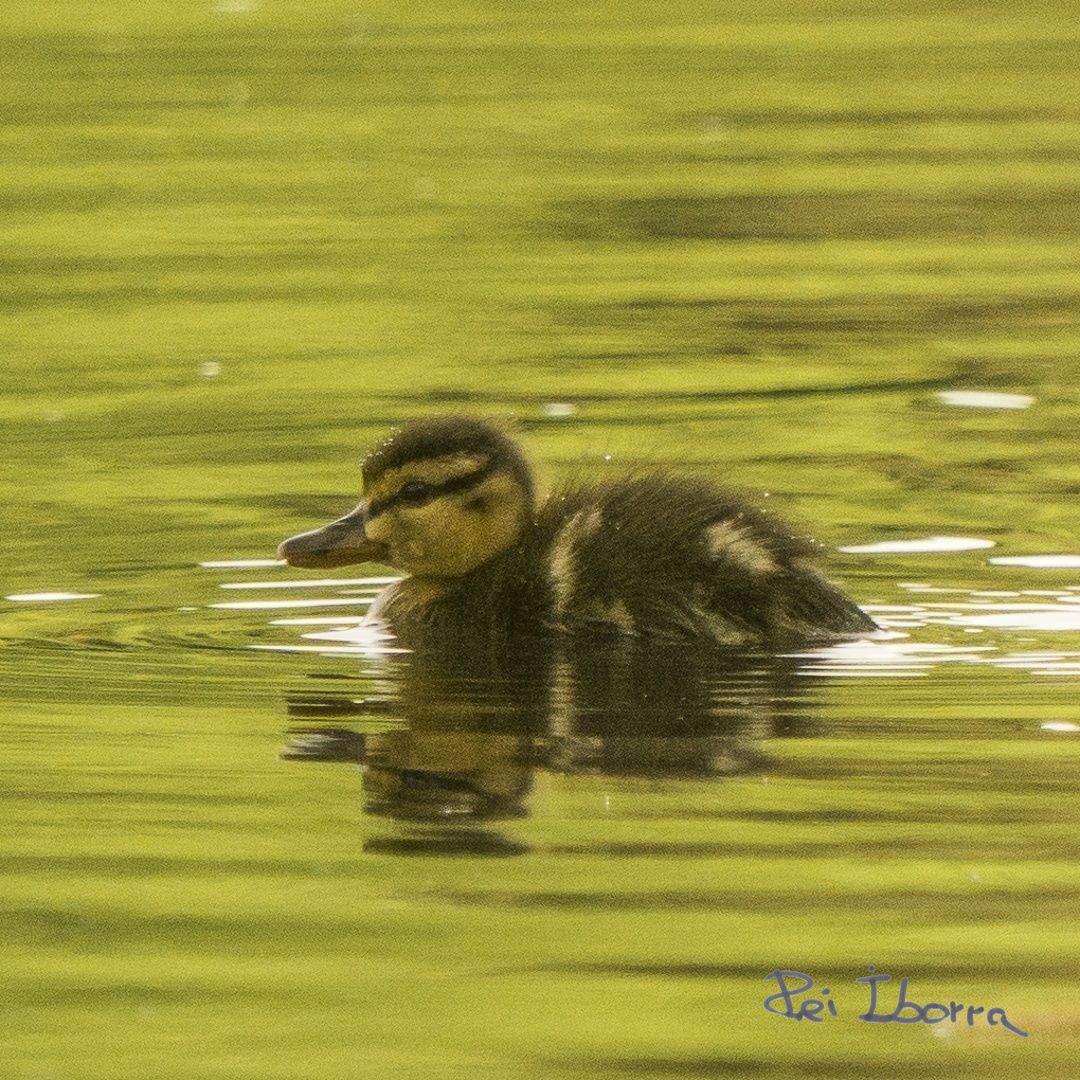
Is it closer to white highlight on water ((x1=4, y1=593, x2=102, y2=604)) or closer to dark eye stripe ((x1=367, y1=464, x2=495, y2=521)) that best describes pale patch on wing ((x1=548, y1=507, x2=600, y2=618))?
dark eye stripe ((x1=367, y1=464, x2=495, y2=521))

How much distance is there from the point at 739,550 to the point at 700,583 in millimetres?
98

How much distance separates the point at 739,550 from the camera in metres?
6.22

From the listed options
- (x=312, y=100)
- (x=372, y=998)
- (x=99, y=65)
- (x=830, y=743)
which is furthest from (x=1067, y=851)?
(x=99, y=65)

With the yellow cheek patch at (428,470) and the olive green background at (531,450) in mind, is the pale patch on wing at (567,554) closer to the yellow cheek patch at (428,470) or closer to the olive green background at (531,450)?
the yellow cheek patch at (428,470)

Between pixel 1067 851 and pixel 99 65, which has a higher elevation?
pixel 99 65

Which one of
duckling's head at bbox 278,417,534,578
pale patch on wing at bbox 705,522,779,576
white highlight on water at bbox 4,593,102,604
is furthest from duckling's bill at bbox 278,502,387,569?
pale patch on wing at bbox 705,522,779,576

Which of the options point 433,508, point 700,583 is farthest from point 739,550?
point 433,508

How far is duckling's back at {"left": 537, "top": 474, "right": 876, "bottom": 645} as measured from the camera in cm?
619

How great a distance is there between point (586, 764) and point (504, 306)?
5469 millimetres

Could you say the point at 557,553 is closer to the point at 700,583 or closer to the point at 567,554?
the point at 567,554

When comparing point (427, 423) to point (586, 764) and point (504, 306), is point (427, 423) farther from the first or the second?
point (504, 306)

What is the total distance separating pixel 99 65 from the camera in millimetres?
17594

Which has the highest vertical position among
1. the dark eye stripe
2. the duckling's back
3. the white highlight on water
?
the dark eye stripe
